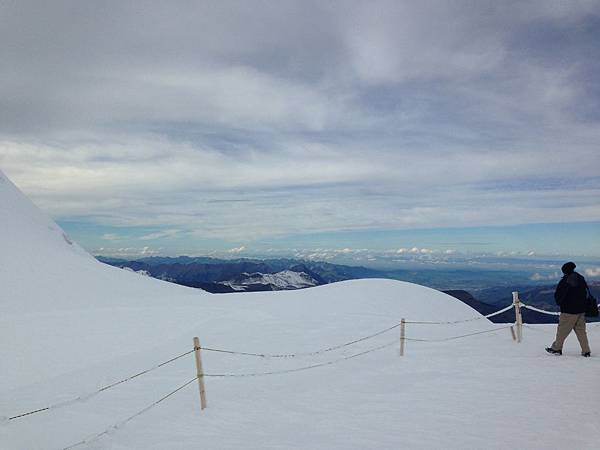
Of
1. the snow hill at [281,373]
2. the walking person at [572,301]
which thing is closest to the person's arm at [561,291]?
the walking person at [572,301]

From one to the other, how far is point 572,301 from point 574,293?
26 centimetres

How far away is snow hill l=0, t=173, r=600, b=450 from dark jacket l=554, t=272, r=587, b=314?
1.47 meters

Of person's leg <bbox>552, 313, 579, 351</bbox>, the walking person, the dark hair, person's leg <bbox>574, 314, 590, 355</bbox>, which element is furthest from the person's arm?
person's leg <bbox>574, 314, 590, 355</bbox>

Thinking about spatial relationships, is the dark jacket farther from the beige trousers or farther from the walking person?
the beige trousers

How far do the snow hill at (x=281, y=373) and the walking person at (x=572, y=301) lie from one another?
85cm

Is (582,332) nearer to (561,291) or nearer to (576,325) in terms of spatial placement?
(576,325)

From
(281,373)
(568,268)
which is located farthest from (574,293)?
(281,373)

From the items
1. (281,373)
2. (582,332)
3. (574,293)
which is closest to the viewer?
(574,293)

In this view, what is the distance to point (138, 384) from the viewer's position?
12562 millimetres

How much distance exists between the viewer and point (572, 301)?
38.9ft

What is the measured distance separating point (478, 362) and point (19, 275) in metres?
27.5

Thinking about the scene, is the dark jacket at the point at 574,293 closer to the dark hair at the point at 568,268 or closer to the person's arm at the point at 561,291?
the person's arm at the point at 561,291

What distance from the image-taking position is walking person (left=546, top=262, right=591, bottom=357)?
38.6ft

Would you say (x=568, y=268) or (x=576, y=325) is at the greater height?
(x=568, y=268)
